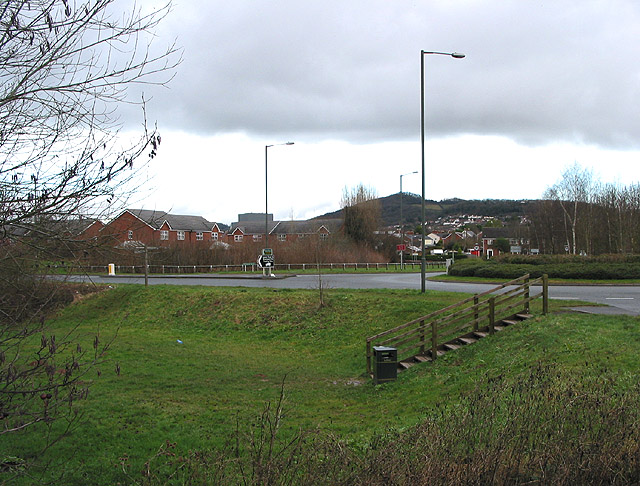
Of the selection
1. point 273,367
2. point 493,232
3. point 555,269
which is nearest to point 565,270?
point 555,269

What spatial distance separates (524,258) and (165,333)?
22.1 meters

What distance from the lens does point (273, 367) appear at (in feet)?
57.1

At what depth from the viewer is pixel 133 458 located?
8992 mm

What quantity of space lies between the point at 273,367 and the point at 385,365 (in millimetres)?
4381

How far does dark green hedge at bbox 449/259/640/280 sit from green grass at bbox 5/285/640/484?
1102 cm

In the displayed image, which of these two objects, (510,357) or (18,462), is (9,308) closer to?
(18,462)

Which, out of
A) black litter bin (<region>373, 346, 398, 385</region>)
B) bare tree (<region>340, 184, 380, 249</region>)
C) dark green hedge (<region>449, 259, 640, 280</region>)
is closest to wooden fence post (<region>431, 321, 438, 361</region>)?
black litter bin (<region>373, 346, 398, 385</region>)

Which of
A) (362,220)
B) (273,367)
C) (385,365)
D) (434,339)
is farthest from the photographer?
(362,220)

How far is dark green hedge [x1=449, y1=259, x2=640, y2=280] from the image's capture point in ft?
96.5

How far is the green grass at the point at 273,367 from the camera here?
32.3ft

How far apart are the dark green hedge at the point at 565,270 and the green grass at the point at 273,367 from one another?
36.1 ft

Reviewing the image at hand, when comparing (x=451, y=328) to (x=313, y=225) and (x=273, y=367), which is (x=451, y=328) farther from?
(x=313, y=225)

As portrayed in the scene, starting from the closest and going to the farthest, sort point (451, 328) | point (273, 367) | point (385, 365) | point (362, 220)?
1. point (385, 365)
2. point (451, 328)
3. point (273, 367)
4. point (362, 220)

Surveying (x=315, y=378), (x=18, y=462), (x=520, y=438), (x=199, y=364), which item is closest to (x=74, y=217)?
(x=18, y=462)
